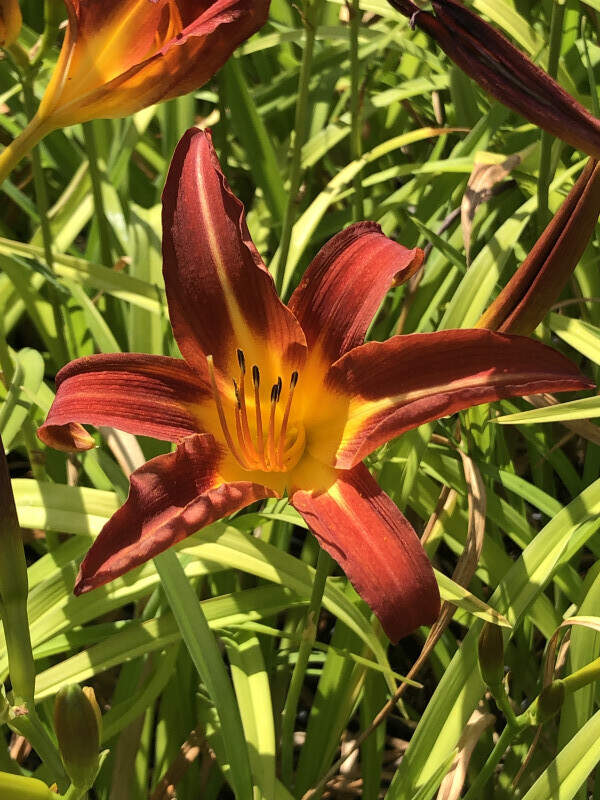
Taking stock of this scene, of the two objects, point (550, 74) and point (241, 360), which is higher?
point (550, 74)

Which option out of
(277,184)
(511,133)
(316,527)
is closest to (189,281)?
(316,527)

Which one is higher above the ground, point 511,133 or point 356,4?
point 356,4

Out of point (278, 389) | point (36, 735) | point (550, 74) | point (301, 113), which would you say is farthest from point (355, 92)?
point (36, 735)

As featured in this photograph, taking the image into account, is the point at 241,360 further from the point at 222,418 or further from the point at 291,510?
the point at 291,510

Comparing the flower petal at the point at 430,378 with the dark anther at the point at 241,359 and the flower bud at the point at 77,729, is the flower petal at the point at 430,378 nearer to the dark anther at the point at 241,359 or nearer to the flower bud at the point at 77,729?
the dark anther at the point at 241,359

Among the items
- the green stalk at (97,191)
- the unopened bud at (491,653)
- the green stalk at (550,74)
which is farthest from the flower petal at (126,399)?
the green stalk at (97,191)

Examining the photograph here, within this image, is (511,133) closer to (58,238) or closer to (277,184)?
(277,184)

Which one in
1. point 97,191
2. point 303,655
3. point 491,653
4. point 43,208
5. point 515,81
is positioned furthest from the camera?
point 97,191

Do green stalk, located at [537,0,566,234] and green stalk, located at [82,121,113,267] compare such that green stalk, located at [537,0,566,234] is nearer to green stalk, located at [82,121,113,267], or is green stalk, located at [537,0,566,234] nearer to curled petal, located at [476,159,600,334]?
curled petal, located at [476,159,600,334]
